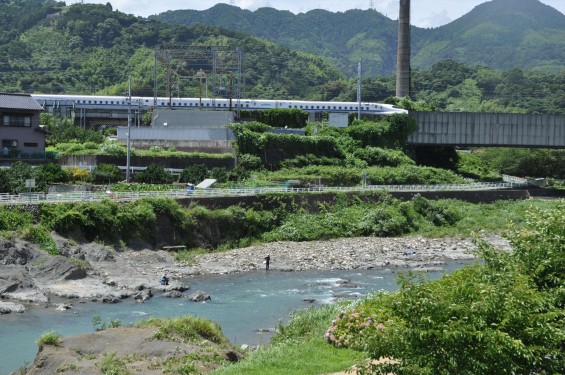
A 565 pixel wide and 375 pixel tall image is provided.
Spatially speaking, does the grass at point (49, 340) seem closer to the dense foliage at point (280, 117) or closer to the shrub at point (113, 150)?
the shrub at point (113, 150)

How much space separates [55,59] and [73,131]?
8116 centimetres

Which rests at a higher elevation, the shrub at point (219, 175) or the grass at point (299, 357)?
the shrub at point (219, 175)

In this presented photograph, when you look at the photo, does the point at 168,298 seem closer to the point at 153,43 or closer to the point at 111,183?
the point at 111,183

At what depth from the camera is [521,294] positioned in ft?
57.2

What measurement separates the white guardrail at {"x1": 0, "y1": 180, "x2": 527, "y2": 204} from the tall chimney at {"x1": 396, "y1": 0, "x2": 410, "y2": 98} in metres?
24.9

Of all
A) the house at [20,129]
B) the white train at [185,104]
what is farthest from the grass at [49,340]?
the white train at [185,104]

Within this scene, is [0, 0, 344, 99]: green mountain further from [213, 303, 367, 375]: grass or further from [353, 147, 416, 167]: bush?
[213, 303, 367, 375]: grass

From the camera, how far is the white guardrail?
44791 mm

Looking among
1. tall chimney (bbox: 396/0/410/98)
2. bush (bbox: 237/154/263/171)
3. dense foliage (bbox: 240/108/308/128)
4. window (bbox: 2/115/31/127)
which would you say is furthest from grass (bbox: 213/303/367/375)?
tall chimney (bbox: 396/0/410/98)

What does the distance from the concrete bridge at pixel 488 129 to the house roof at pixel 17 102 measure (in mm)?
33613

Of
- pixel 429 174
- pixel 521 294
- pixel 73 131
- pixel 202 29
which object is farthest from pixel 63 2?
pixel 521 294

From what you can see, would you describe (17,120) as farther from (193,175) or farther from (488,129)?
(488,129)

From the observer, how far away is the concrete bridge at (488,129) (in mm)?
76375

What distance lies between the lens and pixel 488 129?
254 ft
